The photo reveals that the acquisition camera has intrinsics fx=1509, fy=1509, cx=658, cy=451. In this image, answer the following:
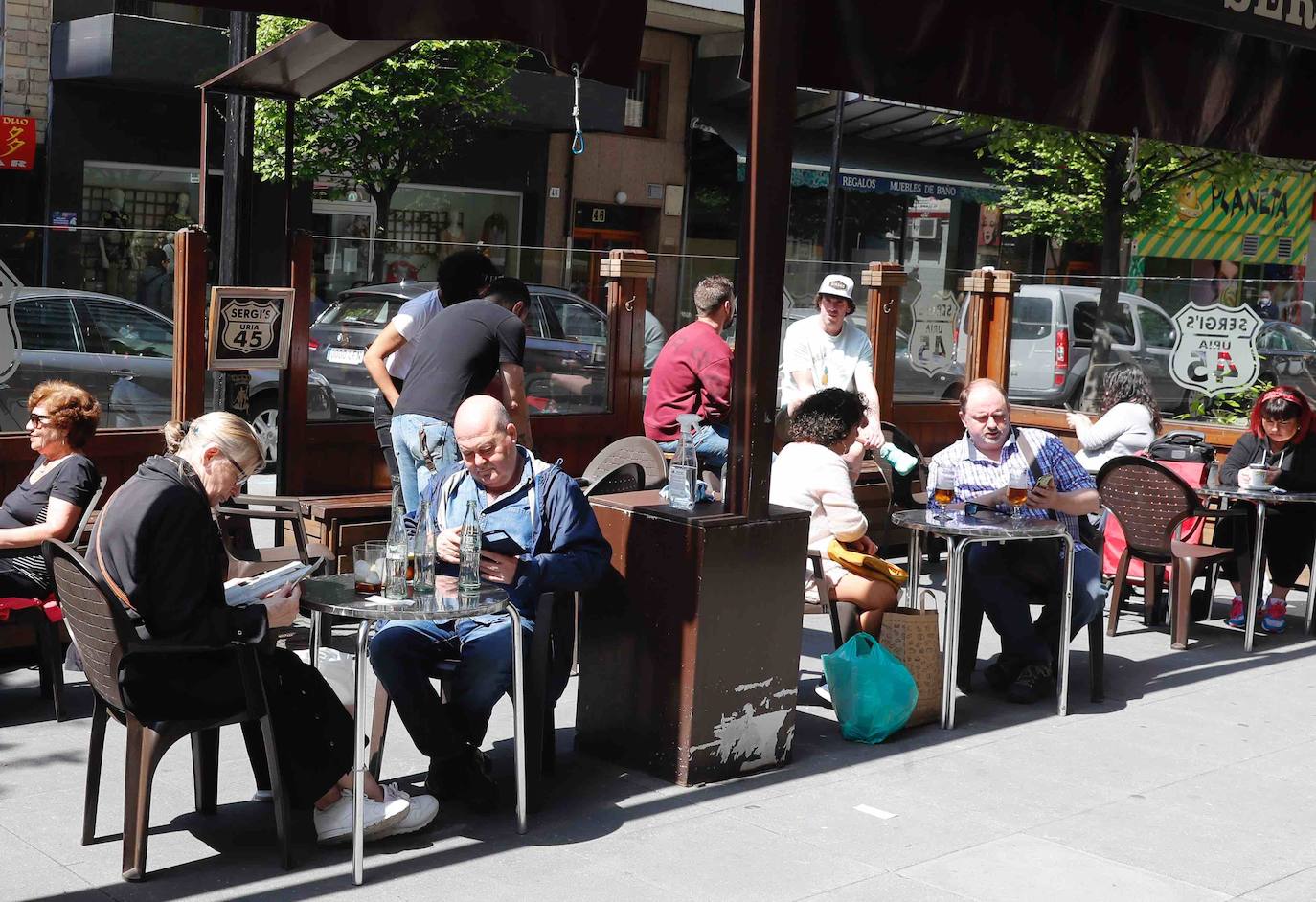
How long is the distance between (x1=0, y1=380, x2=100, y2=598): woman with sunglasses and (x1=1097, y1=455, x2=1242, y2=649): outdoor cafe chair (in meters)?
5.14

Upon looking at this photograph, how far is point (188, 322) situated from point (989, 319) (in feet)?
21.7

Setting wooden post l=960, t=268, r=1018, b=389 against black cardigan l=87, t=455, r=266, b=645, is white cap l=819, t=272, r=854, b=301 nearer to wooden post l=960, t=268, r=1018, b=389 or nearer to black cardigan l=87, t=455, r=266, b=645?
wooden post l=960, t=268, r=1018, b=389

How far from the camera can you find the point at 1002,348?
1191 cm

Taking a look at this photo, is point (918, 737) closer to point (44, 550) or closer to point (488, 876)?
point (488, 876)

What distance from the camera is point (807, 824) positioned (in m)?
4.95

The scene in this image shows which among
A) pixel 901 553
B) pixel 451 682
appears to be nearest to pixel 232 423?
pixel 451 682

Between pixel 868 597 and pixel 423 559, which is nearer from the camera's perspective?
Result: pixel 423 559

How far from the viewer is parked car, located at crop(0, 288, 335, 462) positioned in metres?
7.23

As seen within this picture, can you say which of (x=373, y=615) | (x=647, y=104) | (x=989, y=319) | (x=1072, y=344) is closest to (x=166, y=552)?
(x=373, y=615)

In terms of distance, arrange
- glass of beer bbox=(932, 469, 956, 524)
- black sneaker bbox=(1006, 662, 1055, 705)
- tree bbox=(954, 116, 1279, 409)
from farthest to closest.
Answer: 1. tree bbox=(954, 116, 1279, 409)
2. black sneaker bbox=(1006, 662, 1055, 705)
3. glass of beer bbox=(932, 469, 956, 524)

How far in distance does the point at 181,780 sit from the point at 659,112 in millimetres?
20213

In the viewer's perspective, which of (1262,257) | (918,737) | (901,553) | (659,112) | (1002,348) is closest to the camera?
(918,737)

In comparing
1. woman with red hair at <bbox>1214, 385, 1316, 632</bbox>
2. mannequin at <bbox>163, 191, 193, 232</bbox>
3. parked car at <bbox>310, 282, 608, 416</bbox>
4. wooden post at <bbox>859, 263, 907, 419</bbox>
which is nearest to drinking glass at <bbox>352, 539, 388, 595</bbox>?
parked car at <bbox>310, 282, 608, 416</bbox>

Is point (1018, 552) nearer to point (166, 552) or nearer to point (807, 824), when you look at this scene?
point (807, 824)
